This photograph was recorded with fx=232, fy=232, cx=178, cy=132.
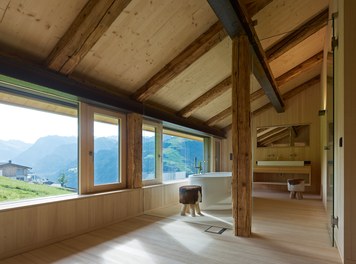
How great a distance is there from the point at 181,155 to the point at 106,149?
9.04 ft

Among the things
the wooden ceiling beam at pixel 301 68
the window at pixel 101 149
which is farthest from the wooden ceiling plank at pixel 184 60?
the wooden ceiling beam at pixel 301 68

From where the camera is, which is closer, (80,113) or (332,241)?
(332,241)

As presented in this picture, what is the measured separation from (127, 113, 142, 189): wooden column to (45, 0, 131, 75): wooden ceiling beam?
1.47 meters

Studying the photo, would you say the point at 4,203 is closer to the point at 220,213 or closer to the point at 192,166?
the point at 220,213

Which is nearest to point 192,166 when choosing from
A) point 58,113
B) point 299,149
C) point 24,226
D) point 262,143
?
point 262,143

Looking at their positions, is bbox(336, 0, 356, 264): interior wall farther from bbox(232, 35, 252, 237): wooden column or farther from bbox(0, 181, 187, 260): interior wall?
bbox(0, 181, 187, 260): interior wall

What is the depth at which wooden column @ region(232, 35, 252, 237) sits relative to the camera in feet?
9.49

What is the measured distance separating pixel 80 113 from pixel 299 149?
6.12 metres

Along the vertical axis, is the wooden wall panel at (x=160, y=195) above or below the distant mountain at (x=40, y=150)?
below

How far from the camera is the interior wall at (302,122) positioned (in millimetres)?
6566

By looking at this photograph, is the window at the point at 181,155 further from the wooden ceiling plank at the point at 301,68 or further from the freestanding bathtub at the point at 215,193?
the wooden ceiling plank at the point at 301,68

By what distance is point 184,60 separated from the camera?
351cm

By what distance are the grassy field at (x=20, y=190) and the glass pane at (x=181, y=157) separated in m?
2.69

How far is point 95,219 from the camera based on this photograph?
3.27 metres
